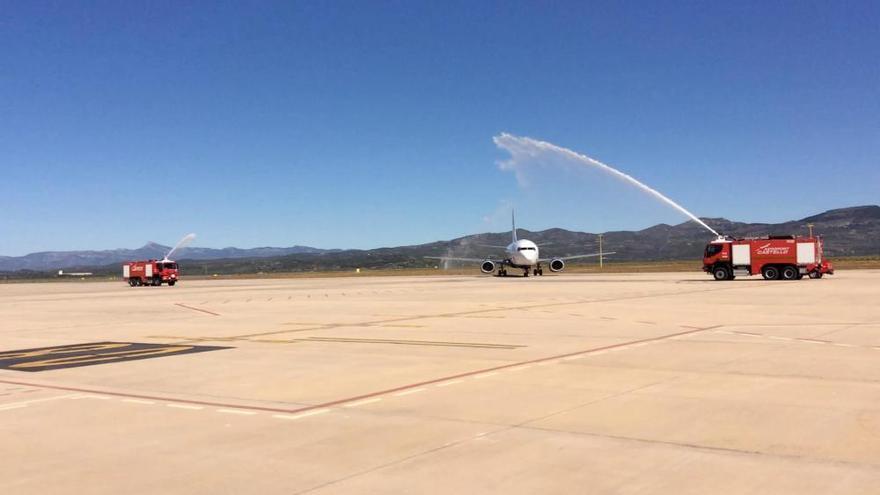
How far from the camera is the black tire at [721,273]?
5981cm

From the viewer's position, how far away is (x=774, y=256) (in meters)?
57.1


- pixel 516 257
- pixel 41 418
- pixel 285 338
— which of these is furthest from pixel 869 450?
pixel 516 257

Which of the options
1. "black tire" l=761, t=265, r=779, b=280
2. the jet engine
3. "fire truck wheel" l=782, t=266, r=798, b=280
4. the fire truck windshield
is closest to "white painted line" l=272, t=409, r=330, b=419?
"black tire" l=761, t=265, r=779, b=280

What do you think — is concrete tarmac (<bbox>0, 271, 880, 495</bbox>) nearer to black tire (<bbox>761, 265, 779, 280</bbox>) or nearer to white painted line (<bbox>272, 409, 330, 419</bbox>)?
white painted line (<bbox>272, 409, 330, 419</bbox>)

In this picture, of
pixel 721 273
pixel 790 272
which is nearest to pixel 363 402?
pixel 790 272

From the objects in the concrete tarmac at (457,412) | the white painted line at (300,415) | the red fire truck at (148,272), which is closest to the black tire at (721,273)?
the concrete tarmac at (457,412)

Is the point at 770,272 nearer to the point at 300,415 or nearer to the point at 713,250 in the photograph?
the point at 713,250

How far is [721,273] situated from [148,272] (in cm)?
6370

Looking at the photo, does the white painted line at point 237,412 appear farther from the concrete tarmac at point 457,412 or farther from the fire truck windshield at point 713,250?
the fire truck windshield at point 713,250

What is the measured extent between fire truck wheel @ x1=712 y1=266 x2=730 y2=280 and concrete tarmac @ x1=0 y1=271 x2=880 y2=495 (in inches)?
1508

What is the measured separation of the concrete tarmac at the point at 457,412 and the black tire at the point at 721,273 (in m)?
38.3

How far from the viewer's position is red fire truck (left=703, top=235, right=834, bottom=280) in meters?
56.5

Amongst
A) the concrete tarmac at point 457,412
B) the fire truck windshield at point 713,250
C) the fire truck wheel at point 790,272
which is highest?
the fire truck windshield at point 713,250

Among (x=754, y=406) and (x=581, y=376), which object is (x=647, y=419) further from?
(x=581, y=376)
